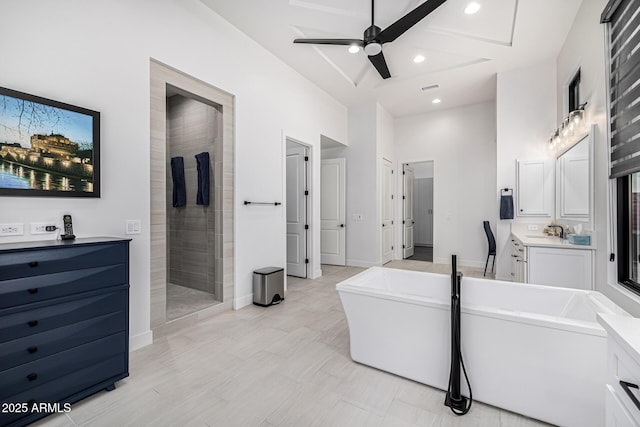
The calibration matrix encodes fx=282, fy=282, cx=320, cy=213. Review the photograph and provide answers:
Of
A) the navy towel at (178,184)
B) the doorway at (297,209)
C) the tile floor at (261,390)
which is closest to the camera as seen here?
the tile floor at (261,390)

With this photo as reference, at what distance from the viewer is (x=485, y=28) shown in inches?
137

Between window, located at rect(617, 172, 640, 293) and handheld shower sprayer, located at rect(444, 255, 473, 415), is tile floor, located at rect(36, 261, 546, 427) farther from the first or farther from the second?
window, located at rect(617, 172, 640, 293)

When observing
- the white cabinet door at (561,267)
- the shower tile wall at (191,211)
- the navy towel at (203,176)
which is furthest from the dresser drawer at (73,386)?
the white cabinet door at (561,267)

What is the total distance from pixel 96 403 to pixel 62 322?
58cm

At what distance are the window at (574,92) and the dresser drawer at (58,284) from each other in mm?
5082

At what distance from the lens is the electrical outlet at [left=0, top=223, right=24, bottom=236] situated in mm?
1767

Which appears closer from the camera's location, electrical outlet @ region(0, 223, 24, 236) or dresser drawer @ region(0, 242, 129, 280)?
dresser drawer @ region(0, 242, 129, 280)

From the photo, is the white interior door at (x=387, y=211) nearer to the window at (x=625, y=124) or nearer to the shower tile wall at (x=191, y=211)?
the shower tile wall at (x=191, y=211)

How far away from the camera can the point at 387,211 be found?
21.1 feet

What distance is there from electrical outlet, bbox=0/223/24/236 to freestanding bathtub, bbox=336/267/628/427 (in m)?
2.20

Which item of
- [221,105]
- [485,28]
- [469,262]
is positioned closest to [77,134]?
[221,105]

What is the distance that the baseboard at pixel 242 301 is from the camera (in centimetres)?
346

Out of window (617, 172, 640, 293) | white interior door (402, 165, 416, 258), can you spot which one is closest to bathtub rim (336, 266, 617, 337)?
window (617, 172, 640, 293)

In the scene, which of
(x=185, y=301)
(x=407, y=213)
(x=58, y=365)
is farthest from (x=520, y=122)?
(x=58, y=365)
